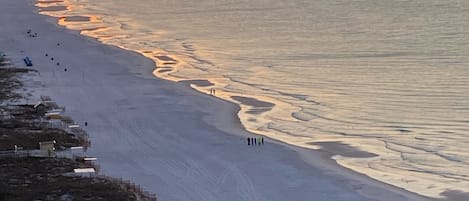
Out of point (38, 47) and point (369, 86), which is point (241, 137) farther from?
point (38, 47)

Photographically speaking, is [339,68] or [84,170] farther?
[339,68]

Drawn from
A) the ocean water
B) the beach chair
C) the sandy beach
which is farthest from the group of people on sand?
the beach chair

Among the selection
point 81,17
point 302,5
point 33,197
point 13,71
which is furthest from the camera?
point 302,5

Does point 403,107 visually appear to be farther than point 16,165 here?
Yes

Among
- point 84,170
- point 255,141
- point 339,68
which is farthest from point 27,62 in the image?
point 84,170

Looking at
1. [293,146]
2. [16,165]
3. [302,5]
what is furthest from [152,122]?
[302,5]

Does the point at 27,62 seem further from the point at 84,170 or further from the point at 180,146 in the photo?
the point at 84,170

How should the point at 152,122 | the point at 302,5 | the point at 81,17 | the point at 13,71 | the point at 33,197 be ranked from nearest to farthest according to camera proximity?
the point at 33,197 → the point at 152,122 → the point at 13,71 → the point at 81,17 → the point at 302,5

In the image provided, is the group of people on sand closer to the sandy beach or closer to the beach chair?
the sandy beach
